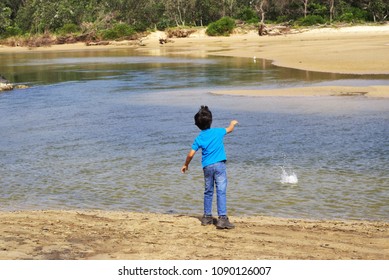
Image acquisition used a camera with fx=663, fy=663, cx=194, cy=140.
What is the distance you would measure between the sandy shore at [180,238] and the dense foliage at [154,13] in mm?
60231

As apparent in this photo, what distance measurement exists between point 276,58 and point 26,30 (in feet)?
201

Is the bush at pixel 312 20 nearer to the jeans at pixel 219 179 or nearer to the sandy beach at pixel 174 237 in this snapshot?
the sandy beach at pixel 174 237

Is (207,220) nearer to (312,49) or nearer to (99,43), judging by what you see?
(312,49)

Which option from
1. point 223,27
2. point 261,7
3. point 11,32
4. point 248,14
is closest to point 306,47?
point 223,27

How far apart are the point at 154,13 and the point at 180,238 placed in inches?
3104

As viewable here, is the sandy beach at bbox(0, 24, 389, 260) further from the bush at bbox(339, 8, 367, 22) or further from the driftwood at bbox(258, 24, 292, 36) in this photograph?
the bush at bbox(339, 8, 367, 22)

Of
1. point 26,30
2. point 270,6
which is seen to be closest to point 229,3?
point 270,6

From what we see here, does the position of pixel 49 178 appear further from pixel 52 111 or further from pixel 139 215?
pixel 52 111

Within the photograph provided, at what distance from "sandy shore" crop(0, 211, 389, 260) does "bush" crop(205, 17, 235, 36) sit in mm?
64223

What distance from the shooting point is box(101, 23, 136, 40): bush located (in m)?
82.0

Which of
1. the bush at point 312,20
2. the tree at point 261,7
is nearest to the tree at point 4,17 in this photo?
the tree at point 261,7

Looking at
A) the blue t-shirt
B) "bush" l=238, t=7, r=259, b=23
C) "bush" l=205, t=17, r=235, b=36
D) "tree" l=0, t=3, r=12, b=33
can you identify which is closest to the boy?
the blue t-shirt

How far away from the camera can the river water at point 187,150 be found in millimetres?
11391

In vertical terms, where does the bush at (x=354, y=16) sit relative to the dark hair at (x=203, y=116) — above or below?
above
